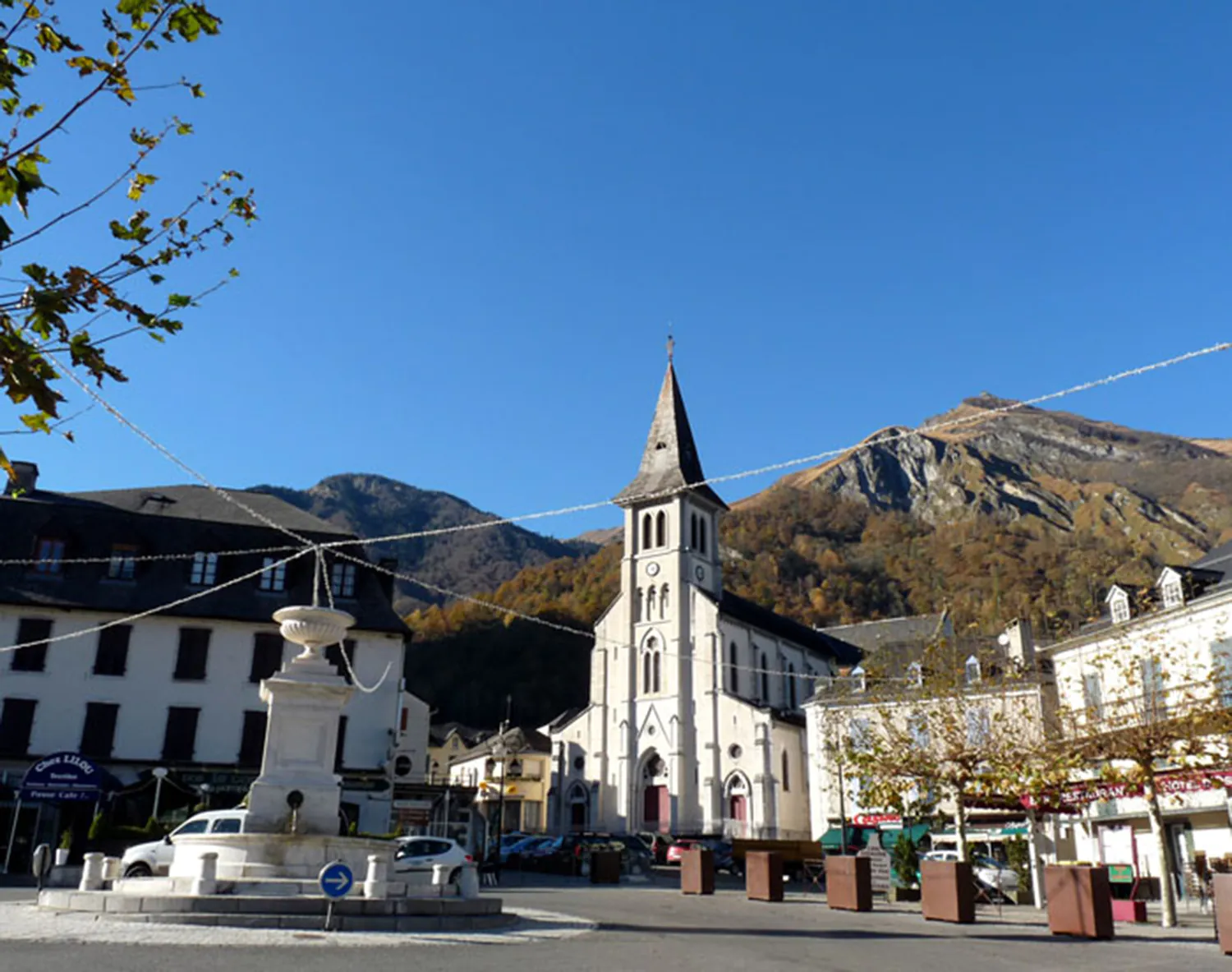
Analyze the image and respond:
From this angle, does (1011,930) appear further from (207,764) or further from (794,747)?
(794,747)

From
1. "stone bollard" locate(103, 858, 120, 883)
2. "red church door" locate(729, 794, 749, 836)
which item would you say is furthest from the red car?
"stone bollard" locate(103, 858, 120, 883)

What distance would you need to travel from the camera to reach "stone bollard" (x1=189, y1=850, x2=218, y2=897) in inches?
558

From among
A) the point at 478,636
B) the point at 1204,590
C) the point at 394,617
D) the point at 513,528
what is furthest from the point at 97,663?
the point at 513,528

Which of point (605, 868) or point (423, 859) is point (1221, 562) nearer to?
point (605, 868)

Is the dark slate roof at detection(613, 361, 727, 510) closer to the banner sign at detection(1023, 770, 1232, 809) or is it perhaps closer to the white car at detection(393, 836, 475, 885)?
the banner sign at detection(1023, 770, 1232, 809)

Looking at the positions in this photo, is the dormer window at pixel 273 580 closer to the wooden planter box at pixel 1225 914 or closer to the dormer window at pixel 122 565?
the dormer window at pixel 122 565

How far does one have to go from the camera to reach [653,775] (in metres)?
56.8

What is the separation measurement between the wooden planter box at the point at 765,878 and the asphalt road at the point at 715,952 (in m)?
3.83

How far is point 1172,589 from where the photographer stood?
30219 millimetres

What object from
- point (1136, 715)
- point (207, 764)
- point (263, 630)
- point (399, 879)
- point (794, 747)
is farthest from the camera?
point (794, 747)

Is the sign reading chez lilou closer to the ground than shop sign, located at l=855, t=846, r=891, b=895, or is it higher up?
higher up

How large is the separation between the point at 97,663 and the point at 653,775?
31454 mm

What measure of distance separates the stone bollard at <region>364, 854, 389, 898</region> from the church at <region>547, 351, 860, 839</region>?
126ft

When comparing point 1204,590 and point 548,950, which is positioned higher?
point 1204,590
